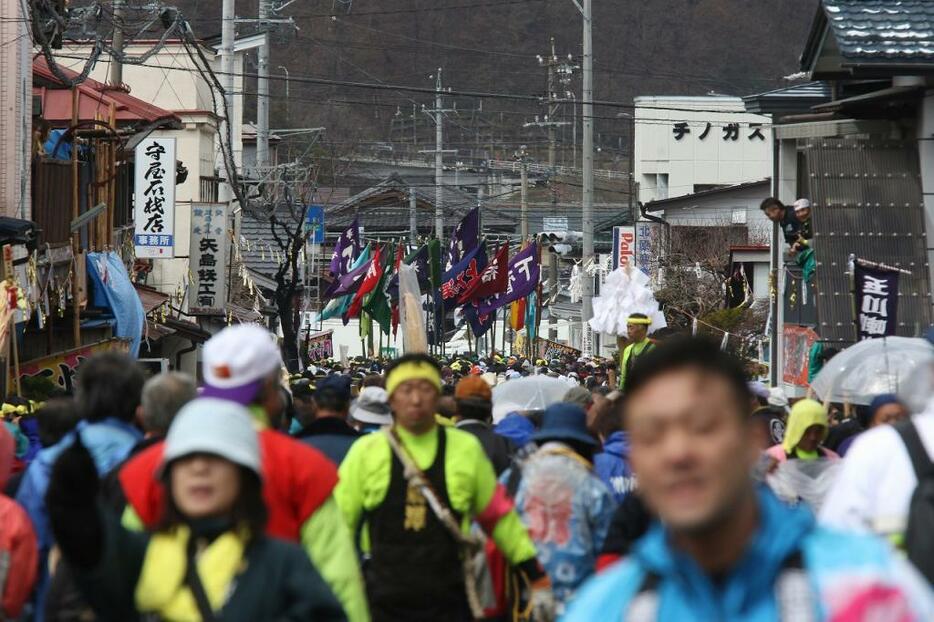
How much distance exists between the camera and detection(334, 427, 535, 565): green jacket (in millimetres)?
6629

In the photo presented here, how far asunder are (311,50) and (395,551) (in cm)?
13300

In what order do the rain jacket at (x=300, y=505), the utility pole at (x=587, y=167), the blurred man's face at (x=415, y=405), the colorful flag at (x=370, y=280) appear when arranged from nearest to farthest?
the rain jacket at (x=300, y=505)
the blurred man's face at (x=415, y=405)
the utility pole at (x=587, y=167)
the colorful flag at (x=370, y=280)

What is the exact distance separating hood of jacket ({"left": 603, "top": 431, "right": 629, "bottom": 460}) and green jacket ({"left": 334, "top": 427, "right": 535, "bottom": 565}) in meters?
1.58

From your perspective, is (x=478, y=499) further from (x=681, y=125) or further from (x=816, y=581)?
(x=681, y=125)

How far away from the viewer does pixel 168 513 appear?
13.4ft

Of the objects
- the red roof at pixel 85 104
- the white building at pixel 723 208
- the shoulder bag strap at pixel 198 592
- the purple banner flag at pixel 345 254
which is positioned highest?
the white building at pixel 723 208

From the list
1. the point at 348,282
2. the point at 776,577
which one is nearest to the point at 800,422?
the point at 776,577

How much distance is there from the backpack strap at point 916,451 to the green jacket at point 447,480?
2135 mm

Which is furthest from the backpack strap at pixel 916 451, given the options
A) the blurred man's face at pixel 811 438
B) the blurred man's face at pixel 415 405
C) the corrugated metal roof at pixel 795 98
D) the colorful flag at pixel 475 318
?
the colorful flag at pixel 475 318

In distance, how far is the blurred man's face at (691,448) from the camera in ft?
8.86

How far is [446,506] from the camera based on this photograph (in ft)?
21.7

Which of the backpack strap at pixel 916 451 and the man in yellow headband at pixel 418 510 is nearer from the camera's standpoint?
the backpack strap at pixel 916 451

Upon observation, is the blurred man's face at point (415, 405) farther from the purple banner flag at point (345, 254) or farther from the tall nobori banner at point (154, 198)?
the purple banner flag at point (345, 254)

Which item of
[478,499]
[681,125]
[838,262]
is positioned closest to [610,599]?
[478,499]
